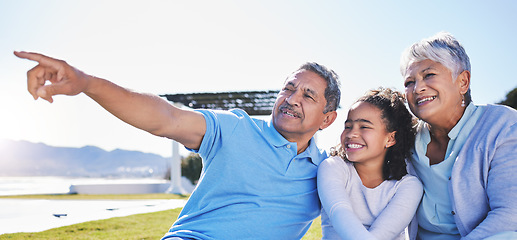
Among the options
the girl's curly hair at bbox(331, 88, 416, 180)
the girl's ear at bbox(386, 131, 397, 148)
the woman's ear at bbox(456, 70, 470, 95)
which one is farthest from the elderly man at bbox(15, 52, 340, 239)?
the woman's ear at bbox(456, 70, 470, 95)

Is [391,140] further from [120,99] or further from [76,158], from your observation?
[76,158]

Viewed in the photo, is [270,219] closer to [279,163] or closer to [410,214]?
[279,163]

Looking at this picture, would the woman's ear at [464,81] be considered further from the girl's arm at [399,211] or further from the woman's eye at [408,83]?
the girl's arm at [399,211]

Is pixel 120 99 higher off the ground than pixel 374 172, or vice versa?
pixel 120 99

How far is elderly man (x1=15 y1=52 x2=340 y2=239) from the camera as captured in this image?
6.88ft

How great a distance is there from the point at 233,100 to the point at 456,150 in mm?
14482

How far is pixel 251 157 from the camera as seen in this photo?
95.0 inches

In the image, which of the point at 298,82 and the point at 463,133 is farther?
the point at 298,82

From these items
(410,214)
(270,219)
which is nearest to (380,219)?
(410,214)

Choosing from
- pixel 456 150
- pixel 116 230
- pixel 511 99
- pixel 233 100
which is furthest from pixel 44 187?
pixel 456 150

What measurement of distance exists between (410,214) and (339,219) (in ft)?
1.69

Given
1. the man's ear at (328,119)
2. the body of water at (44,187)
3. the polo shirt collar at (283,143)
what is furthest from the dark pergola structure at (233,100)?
the polo shirt collar at (283,143)

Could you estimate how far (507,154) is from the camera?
2221 mm

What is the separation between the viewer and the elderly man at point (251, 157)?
6.88ft
